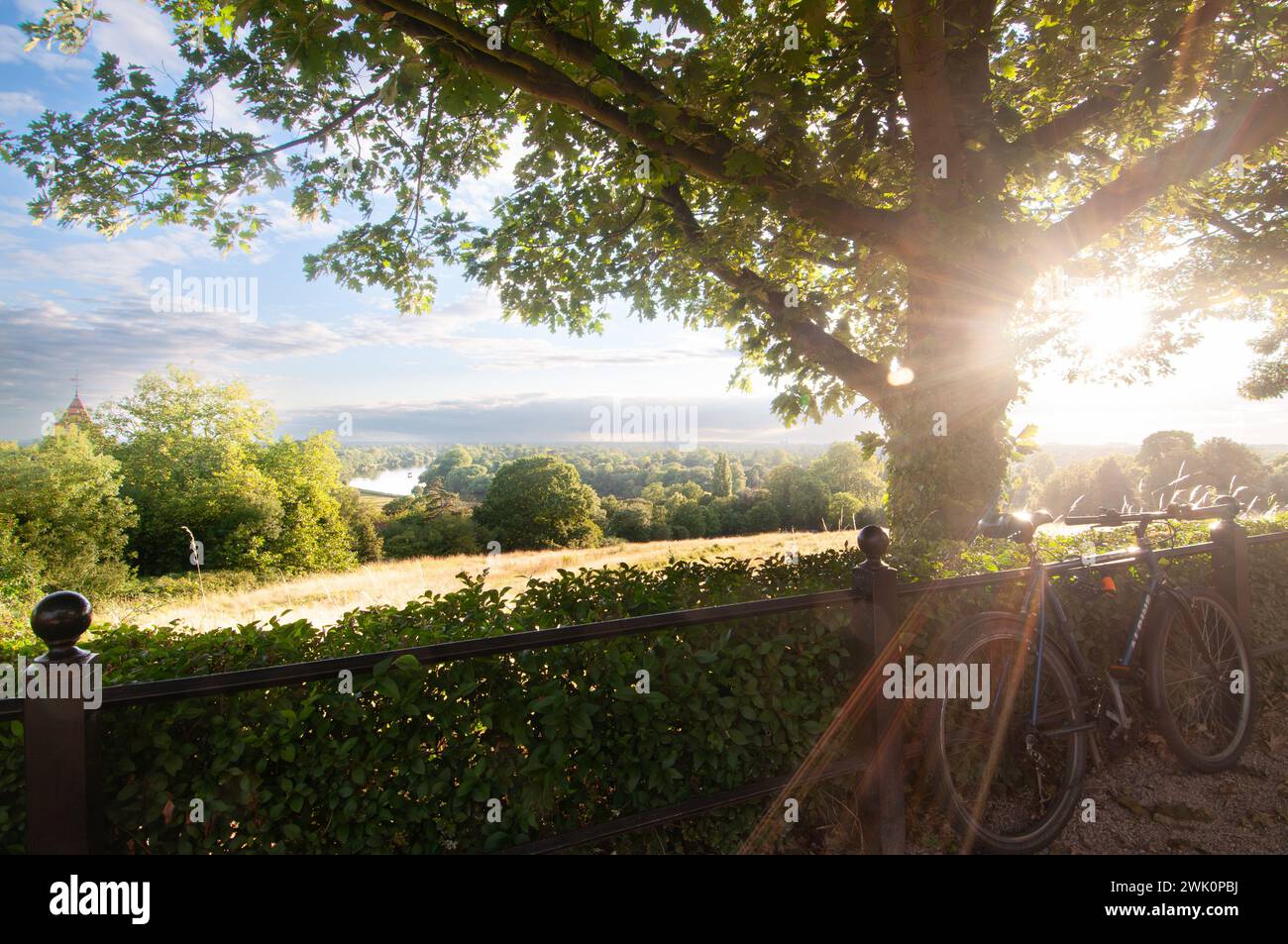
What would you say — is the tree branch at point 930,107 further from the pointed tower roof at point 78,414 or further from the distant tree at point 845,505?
the pointed tower roof at point 78,414

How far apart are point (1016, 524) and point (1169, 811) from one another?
1.94m

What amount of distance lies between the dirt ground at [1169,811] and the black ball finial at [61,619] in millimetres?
3776

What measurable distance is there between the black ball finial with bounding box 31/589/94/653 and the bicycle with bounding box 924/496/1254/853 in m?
3.56

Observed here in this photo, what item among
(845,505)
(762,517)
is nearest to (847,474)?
(762,517)

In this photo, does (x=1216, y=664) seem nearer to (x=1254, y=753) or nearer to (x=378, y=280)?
(x=1254, y=753)

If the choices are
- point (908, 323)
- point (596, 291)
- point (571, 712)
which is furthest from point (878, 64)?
point (571, 712)

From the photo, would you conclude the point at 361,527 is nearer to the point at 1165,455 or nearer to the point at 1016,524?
the point at 1016,524

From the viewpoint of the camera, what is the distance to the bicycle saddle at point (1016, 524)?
11.5 feet

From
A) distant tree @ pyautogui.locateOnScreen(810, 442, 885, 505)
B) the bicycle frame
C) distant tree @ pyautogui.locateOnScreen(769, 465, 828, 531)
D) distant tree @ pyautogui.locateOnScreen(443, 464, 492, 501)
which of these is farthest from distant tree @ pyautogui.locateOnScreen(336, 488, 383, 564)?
the bicycle frame

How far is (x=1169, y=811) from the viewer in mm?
3531

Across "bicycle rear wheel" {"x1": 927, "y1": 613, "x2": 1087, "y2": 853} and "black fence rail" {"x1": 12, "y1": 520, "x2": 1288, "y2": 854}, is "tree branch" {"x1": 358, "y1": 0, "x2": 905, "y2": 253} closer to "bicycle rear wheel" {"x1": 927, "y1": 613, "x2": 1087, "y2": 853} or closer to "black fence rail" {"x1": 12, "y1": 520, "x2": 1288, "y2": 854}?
"black fence rail" {"x1": 12, "y1": 520, "x2": 1288, "y2": 854}

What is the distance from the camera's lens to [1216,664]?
13.8ft

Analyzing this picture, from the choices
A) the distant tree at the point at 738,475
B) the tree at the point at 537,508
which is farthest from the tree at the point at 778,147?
the distant tree at the point at 738,475

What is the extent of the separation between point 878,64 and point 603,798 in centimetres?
615
